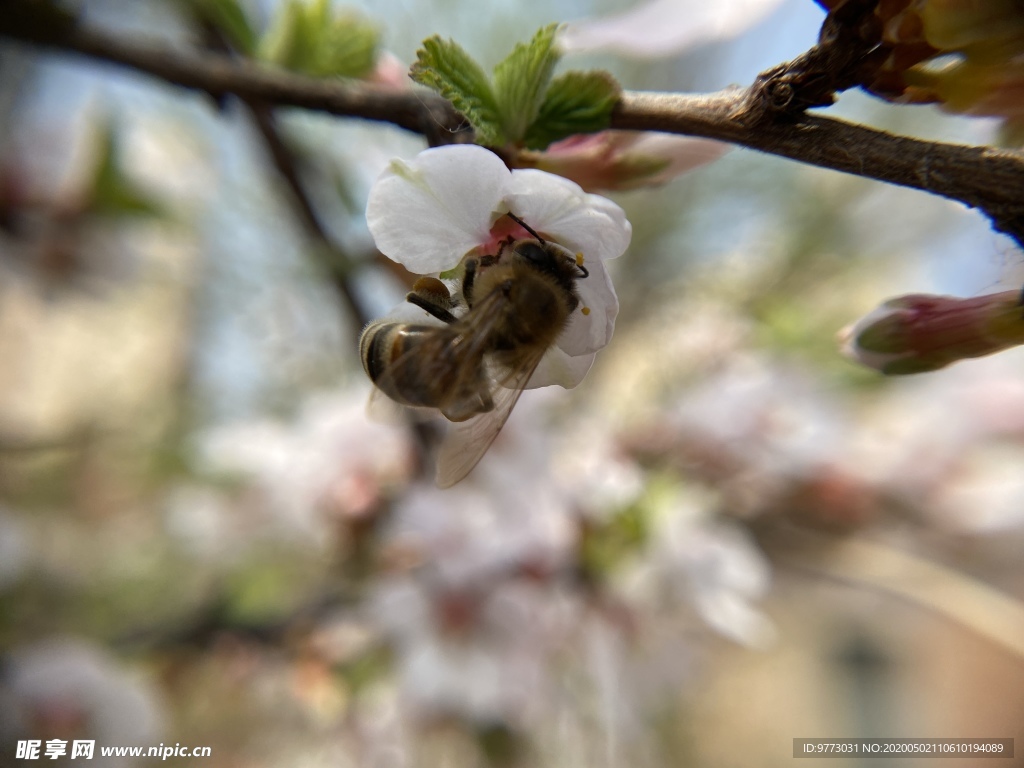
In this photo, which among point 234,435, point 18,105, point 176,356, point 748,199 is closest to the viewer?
point 234,435

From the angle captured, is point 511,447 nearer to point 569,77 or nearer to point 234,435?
point 234,435

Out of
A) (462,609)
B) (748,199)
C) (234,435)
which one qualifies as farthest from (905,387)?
(234,435)

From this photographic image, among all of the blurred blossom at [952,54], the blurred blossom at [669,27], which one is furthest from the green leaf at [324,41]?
the blurred blossom at [952,54]

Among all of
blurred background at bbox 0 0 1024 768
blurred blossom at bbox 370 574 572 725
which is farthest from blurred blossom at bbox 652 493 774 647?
blurred blossom at bbox 370 574 572 725

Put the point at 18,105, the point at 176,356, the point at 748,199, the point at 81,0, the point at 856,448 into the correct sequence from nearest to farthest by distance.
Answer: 1. the point at 81,0
2. the point at 856,448
3. the point at 18,105
4. the point at 748,199
5. the point at 176,356

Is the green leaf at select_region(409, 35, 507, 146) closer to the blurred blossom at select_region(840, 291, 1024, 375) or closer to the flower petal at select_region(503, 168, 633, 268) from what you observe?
the flower petal at select_region(503, 168, 633, 268)

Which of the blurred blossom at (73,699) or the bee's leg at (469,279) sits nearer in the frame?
the bee's leg at (469,279)

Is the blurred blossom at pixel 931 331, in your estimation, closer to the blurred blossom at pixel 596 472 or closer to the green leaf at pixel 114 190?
the blurred blossom at pixel 596 472
